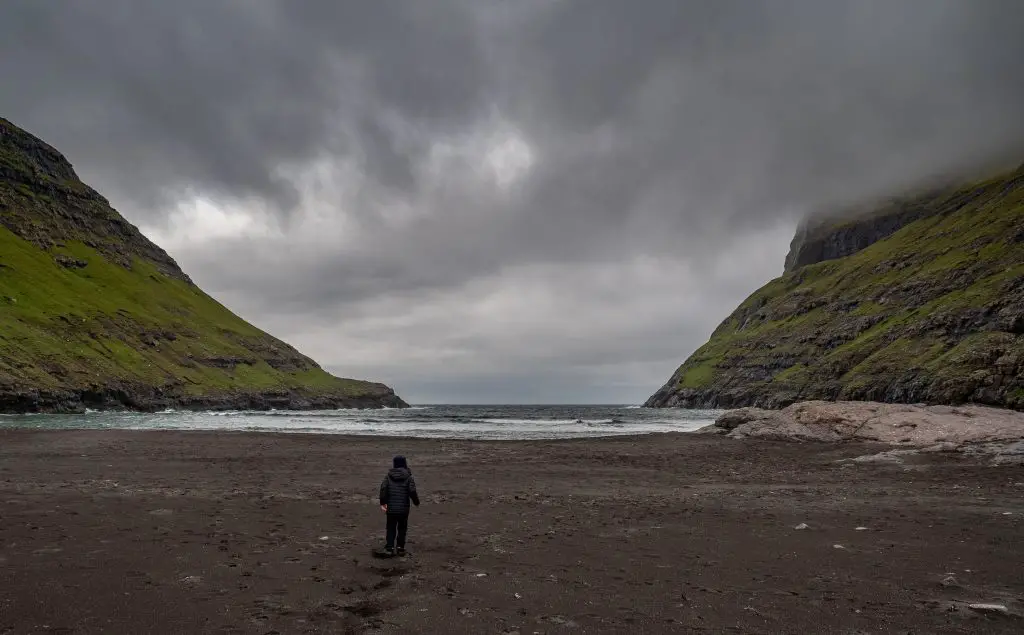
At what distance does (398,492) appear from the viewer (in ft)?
44.4

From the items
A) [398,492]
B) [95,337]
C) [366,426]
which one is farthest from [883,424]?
[95,337]

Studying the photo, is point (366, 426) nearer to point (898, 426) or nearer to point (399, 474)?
point (898, 426)

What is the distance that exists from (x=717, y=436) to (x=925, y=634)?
52.2 meters

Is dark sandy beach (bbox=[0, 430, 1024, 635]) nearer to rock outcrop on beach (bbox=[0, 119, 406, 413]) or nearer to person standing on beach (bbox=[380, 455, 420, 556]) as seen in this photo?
person standing on beach (bbox=[380, 455, 420, 556])

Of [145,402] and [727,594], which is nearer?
[727,594]

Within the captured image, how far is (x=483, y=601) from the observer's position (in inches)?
405

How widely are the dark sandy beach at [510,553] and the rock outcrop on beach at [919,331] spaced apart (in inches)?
3002

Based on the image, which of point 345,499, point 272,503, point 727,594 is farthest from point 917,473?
point 272,503

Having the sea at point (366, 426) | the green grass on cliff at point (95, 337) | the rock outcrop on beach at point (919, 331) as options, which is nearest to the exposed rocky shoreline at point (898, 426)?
the sea at point (366, 426)

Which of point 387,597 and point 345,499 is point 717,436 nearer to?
point 345,499

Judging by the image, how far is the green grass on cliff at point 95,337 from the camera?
113125 millimetres

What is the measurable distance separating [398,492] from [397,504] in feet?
0.90

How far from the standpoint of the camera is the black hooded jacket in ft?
44.2

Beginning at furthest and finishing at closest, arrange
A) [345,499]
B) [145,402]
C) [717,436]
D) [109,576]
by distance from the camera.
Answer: [145,402], [717,436], [345,499], [109,576]
